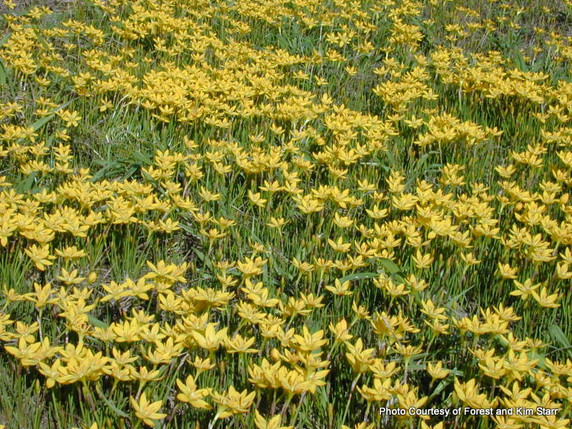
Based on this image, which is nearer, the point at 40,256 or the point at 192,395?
the point at 192,395

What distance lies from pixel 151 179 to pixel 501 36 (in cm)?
466

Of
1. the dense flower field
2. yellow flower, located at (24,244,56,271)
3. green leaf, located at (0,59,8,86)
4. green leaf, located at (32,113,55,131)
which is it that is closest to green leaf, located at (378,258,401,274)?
the dense flower field

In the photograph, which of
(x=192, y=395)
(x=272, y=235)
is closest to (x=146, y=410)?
(x=192, y=395)

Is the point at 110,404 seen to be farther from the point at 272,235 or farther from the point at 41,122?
the point at 41,122

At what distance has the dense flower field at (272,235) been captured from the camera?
1.94m

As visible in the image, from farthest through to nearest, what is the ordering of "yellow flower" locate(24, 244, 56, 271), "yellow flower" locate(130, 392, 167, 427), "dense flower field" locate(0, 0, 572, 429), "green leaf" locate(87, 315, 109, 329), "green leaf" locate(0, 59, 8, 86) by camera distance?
"green leaf" locate(0, 59, 8, 86), "yellow flower" locate(24, 244, 56, 271), "green leaf" locate(87, 315, 109, 329), "dense flower field" locate(0, 0, 572, 429), "yellow flower" locate(130, 392, 167, 427)

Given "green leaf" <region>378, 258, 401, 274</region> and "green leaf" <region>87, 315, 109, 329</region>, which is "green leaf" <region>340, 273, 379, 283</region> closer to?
"green leaf" <region>378, 258, 401, 274</region>

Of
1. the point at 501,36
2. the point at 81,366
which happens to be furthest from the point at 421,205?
the point at 501,36

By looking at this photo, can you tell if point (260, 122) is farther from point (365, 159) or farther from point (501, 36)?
point (501, 36)

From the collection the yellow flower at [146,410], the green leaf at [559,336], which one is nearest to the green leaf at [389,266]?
the green leaf at [559,336]

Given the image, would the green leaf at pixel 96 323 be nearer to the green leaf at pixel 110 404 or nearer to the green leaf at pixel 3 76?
the green leaf at pixel 110 404

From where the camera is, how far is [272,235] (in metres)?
2.95

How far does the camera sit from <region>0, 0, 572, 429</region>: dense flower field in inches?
76.3

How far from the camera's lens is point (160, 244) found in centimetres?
292
